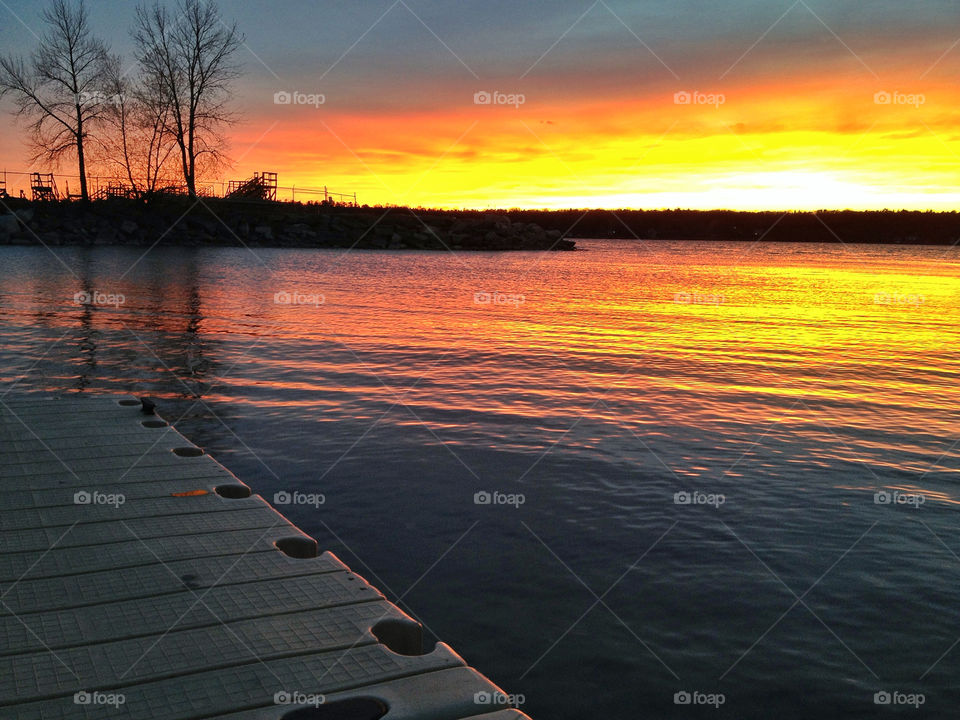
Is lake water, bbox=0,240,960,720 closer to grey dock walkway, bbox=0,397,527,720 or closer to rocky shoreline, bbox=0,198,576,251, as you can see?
grey dock walkway, bbox=0,397,527,720

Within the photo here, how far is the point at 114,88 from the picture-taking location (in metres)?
57.9

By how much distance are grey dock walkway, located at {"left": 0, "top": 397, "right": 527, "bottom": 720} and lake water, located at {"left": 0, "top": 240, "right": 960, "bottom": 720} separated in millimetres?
1427

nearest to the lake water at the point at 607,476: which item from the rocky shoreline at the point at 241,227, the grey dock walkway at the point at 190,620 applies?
the grey dock walkway at the point at 190,620

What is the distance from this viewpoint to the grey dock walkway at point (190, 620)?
348cm

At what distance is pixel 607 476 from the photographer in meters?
9.16

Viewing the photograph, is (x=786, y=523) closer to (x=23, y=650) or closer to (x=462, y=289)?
(x=23, y=650)

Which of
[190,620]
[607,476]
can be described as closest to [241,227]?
[607,476]

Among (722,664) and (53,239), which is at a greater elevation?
(53,239)

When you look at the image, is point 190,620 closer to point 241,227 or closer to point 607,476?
point 607,476

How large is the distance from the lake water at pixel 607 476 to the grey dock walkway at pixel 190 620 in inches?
56.2

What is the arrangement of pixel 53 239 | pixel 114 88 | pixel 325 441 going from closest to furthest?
pixel 325 441 → pixel 53 239 → pixel 114 88

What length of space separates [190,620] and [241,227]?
6104 cm

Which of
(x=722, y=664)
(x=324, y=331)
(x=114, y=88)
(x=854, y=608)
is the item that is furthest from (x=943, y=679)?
(x=114, y=88)

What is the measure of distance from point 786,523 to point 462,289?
88.0 feet
